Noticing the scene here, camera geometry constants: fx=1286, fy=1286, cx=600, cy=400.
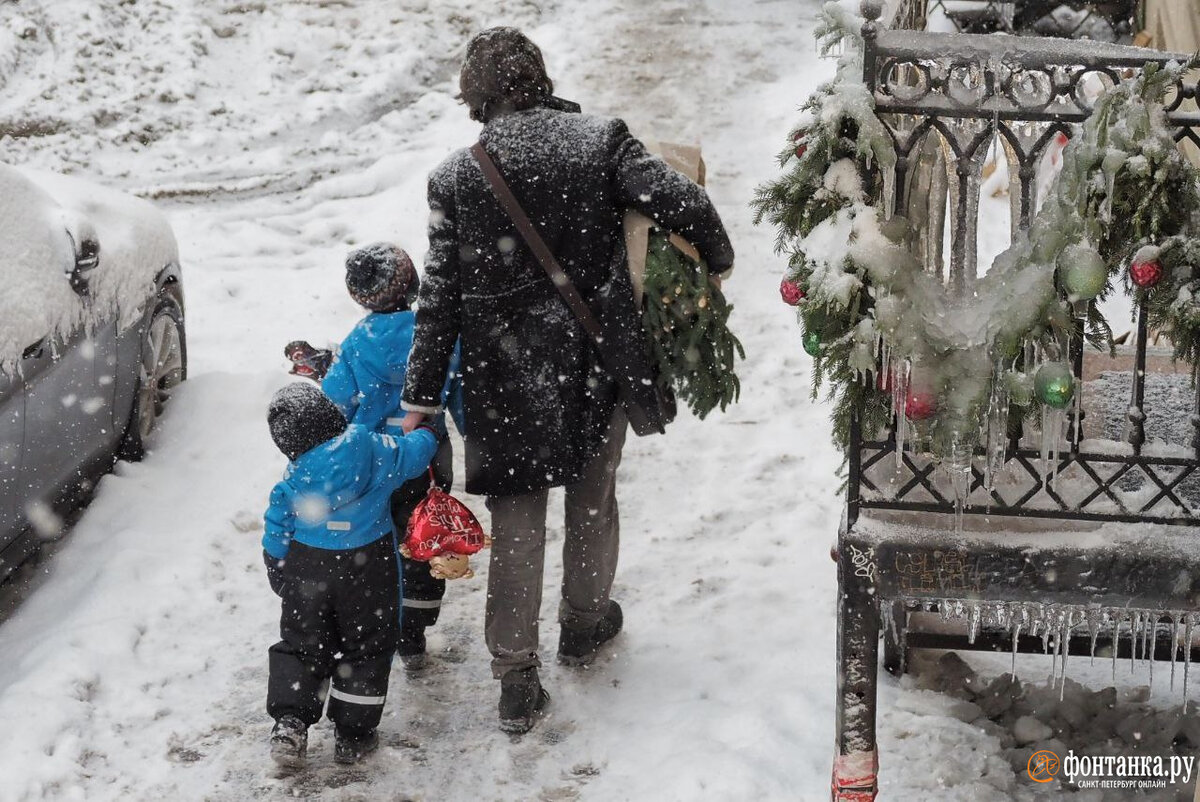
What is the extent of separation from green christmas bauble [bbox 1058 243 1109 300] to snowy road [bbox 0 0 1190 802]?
171 cm

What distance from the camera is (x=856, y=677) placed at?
3.39m

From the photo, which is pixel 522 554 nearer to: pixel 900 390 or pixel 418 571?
pixel 418 571

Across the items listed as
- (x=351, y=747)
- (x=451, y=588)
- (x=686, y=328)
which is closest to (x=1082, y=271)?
(x=686, y=328)

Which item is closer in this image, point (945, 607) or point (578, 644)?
point (945, 607)

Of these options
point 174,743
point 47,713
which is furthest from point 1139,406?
point 47,713

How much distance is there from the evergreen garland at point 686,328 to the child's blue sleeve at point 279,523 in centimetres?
121

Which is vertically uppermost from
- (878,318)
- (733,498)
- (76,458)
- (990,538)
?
(878,318)

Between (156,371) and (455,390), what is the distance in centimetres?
264

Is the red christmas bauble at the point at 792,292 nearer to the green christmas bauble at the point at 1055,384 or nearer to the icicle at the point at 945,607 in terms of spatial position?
the green christmas bauble at the point at 1055,384

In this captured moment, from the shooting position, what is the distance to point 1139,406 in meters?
3.13

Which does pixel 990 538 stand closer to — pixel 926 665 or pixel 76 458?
pixel 926 665

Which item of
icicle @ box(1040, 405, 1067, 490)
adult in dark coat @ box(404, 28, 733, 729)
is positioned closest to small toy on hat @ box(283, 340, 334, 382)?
adult in dark coat @ box(404, 28, 733, 729)

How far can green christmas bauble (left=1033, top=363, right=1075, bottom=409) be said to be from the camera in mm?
2943

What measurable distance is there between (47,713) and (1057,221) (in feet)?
11.4
